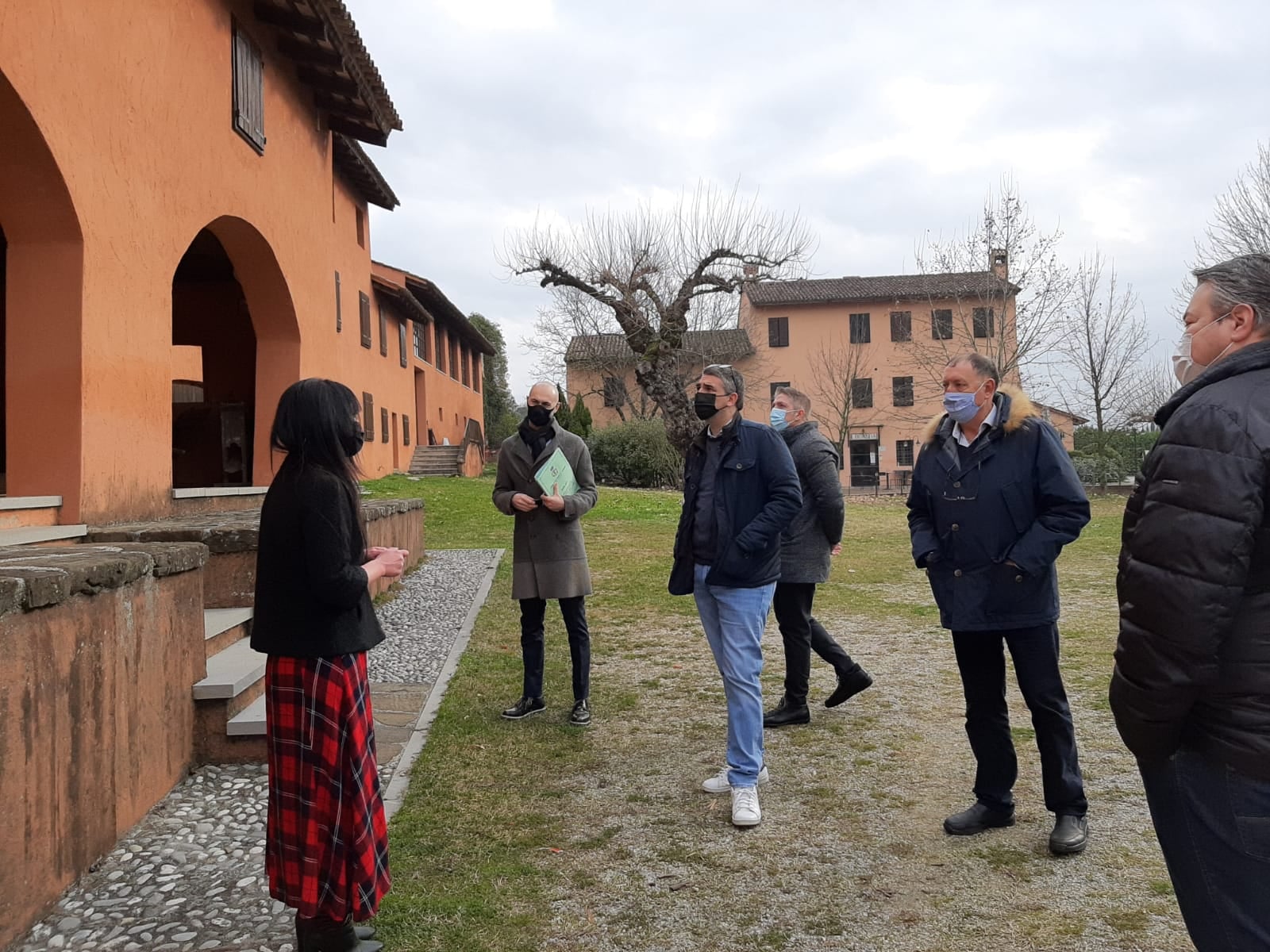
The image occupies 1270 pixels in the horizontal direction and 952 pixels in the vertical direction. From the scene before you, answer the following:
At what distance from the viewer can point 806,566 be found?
543cm

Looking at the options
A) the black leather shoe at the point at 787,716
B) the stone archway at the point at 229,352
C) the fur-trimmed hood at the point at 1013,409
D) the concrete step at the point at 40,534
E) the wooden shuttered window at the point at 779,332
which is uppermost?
the wooden shuttered window at the point at 779,332

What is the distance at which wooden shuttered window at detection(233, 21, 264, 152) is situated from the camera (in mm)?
8977

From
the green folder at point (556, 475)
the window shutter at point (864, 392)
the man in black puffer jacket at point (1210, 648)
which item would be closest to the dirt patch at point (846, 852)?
the man in black puffer jacket at point (1210, 648)

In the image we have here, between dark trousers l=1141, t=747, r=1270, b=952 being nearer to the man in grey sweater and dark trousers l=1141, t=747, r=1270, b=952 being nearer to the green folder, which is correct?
the man in grey sweater

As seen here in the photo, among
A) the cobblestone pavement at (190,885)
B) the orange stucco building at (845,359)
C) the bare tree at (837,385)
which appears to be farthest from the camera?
the orange stucco building at (845,359)

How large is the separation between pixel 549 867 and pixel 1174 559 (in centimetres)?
264

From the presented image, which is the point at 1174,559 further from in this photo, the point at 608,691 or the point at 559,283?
the point at 559,283

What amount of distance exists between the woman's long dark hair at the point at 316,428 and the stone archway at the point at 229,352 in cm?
636

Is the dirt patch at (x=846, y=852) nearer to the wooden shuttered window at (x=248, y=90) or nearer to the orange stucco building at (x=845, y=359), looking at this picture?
the wooden shuttered window at (x=248, y=90)

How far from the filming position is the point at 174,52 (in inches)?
300

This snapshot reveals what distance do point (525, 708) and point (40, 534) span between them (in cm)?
307

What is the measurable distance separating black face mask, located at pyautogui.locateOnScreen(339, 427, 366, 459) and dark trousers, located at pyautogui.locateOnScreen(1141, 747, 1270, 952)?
238cm

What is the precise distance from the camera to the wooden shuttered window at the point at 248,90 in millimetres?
8977

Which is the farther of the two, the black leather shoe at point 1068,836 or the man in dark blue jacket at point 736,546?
the man in dark blue jacket at point 736,546
